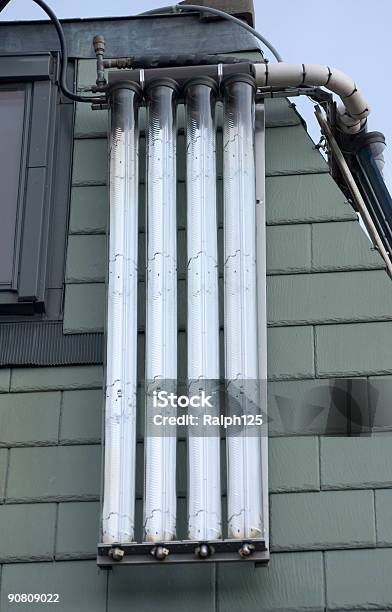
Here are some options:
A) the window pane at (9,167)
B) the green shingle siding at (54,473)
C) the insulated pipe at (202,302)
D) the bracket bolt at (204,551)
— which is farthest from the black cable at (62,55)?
the bracket bolt at (204,551)

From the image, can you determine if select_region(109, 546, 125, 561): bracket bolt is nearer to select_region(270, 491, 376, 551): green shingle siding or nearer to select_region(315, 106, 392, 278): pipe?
select_region(270, 491, 376, 551): green shingle siding

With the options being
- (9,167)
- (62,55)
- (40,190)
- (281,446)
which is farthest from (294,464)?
(62,55)

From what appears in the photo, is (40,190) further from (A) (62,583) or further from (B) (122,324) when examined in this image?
(A) (62,583)

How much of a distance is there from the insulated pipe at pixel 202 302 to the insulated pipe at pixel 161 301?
8 cm

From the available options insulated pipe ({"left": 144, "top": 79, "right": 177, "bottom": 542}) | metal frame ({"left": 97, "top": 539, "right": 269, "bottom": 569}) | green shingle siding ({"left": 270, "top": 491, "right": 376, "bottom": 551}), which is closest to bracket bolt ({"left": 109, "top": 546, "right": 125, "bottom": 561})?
metal frame ({"left": 97, "top": 539, "right": 269, "bottom": 569})

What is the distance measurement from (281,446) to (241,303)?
660 mm

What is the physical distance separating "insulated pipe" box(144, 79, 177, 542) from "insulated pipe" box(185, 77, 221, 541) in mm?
78

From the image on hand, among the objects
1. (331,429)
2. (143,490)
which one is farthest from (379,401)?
(143,490)

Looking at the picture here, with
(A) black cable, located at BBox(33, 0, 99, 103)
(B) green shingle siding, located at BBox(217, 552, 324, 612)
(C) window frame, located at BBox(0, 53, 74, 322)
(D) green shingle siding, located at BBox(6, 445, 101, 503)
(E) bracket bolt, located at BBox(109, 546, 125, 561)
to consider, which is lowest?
(B) green shingle siding, located at BBox(217, 552, 324, 612)

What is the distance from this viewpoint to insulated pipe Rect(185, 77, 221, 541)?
5371 mm

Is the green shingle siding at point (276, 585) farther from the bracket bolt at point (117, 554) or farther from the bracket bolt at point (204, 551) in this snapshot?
the bracket bolt at point (117, 554)

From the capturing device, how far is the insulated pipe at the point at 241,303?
211 inches

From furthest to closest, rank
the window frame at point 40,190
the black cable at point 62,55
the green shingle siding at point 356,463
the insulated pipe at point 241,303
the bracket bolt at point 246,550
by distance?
the black cable at point 62,55
the window frame at point 40,190
the green shingle siding at point 356,463
the insulated pipe at point 241,303
the bracket bolt at point 246,550

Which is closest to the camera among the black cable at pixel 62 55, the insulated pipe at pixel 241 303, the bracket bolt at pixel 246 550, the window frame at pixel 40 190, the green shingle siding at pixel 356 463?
the bracket bolt at pixel 246 550
